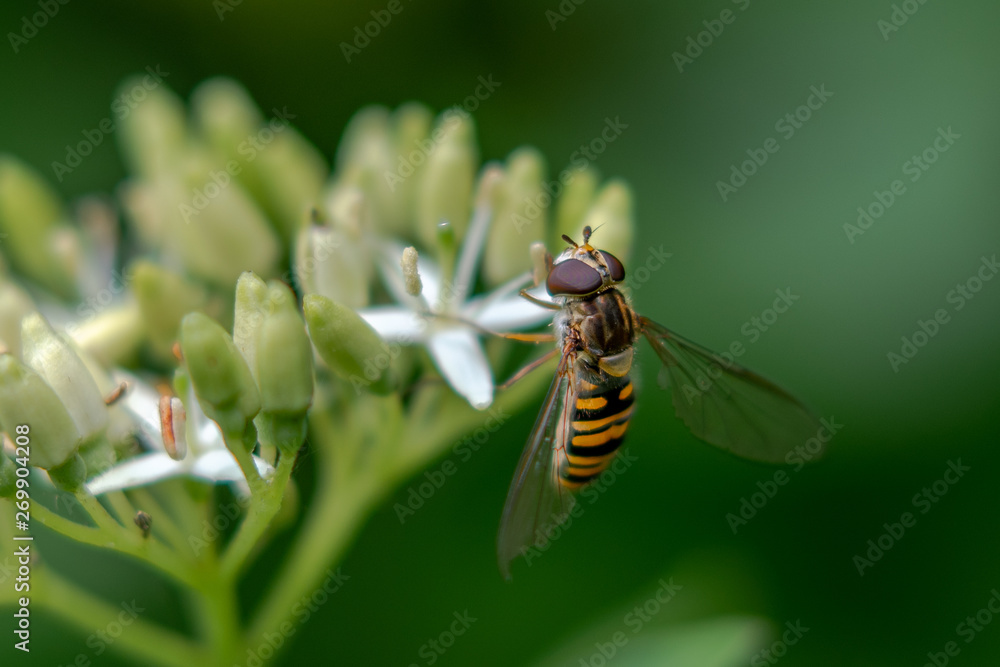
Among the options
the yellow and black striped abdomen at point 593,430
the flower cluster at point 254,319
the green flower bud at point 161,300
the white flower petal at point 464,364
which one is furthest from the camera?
the green flower bud at point 161,300

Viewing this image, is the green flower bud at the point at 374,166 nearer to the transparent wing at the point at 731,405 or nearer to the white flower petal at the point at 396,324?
the white flower petal at the point at 396,324

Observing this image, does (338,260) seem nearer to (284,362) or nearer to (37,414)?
(284,362)

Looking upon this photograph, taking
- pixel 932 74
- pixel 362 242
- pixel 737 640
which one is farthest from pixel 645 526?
pixel 932 74

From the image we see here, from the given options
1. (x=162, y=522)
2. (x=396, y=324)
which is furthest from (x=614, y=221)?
(x=162, y=522)

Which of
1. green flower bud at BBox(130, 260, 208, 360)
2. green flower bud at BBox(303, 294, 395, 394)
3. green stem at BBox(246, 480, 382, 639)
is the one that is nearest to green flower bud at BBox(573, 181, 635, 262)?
green flower bud at BBox(303, 294, 395, 394)

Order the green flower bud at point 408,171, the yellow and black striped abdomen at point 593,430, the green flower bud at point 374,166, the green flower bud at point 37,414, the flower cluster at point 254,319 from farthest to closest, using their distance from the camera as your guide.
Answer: the green flower bud at point 408,171 → the green flower bud at point 374,166 → the yellow and black striped abdomen at point 593,430 → the flower cluster at point 254,319 → the green flower bud at point 37,414

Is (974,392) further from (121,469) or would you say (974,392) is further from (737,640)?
(121,469)

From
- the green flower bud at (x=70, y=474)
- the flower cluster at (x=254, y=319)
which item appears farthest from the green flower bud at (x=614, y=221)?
the green flower bud at (x=70, y=474)

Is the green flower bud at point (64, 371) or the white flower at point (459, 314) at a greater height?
the white flower at point (459, 314)

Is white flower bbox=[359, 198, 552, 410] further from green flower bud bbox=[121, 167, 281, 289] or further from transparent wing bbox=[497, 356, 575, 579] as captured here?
green flower bud bbox=[121, 167, 281, 289]
